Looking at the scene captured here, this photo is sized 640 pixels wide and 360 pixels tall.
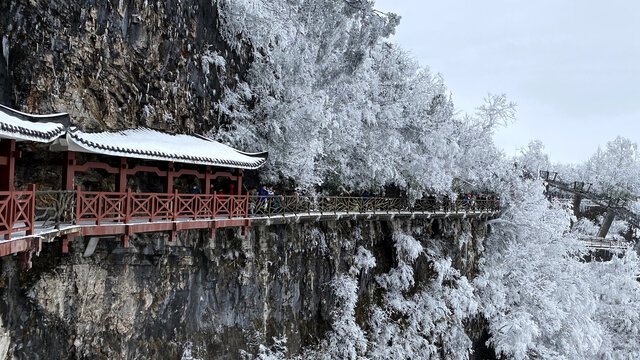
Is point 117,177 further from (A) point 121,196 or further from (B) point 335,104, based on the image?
(B) point 335,104

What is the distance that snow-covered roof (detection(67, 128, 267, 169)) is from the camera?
31.6ft

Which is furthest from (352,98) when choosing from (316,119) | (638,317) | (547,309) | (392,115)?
(638,317)

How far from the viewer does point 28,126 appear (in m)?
7.75

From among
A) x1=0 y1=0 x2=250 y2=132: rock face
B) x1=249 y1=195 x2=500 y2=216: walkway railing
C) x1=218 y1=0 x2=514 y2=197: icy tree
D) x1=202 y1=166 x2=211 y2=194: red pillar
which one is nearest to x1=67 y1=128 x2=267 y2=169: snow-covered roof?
x1=202 y1=166 x2=211 y2=194: red pillar

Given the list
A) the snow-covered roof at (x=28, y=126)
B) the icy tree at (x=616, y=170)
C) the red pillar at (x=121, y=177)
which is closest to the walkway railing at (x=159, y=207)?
the red pillar at (x=121, y=177)

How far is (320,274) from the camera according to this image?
747 inches

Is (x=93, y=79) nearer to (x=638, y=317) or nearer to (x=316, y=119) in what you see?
(x=316, y=119)

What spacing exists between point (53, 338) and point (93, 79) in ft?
23.7

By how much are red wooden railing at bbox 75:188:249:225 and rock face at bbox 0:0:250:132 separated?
2.66 meters

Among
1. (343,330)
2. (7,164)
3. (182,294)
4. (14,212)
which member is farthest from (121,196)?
(343,330)

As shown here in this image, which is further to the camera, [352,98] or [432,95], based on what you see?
[432,95]

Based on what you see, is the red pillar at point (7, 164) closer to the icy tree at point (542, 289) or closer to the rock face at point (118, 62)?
the rock face at point (118, 62)

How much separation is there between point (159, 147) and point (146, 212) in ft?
6.25

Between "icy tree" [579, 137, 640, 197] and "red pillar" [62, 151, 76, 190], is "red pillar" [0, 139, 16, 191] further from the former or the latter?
"icy tree" [579, 137, 640, 197]
